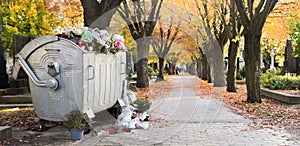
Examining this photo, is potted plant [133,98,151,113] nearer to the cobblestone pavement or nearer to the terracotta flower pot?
the cobblestone pavement

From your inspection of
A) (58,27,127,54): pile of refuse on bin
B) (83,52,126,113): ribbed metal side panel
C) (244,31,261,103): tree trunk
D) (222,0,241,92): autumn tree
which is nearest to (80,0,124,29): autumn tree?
(83,52,126,113): ribbed metal side panel

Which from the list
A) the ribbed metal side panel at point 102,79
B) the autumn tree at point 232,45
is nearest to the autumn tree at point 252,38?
the autumn tree at point 232,45

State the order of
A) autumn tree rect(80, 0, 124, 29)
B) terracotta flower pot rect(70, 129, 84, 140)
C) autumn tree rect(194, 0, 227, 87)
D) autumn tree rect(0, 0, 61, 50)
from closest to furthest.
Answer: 1. terracotta flower pot rect(70, 129, 84, 140)
2. autumn tree rect(80, 0, 124, 29)
3. autumn tree rect(0, 0, 61, 50)
4. autumn tree rect(194, 0, 227, 87)

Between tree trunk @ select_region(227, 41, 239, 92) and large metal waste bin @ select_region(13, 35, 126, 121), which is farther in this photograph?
tree trunk @ select_region(227, 41, 239, 92)

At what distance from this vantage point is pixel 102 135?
21.8 ft

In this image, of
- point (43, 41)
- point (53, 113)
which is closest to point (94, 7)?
point (43, 41)

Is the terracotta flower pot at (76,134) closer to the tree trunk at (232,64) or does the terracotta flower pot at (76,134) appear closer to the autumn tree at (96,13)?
the autumn tree at (96,13)

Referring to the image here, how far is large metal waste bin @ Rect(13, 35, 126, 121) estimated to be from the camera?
6.36m

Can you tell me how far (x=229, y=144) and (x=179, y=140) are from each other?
94 centimetres

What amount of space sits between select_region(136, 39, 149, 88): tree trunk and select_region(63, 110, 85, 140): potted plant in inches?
490

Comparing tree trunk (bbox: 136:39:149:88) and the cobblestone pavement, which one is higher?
tree trunk (bbox: 136:39:149:88)

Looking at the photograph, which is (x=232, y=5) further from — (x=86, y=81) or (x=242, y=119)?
(x=86, y=81)

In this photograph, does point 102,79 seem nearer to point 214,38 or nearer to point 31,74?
point 31,74

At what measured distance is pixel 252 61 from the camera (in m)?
11.2
